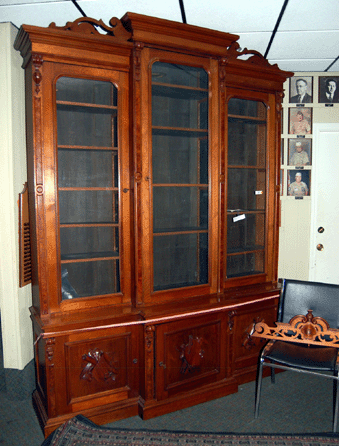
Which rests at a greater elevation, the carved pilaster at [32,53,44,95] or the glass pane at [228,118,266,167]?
the carved pilaster at [32,53,44,95]

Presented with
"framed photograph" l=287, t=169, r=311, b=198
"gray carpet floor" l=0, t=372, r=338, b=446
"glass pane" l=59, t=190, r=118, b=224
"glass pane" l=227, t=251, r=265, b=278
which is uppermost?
"framed photograph" l=287, t=169, r=311, b=198

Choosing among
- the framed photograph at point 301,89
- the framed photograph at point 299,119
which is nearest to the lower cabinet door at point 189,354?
the framed photograph at point 299,119

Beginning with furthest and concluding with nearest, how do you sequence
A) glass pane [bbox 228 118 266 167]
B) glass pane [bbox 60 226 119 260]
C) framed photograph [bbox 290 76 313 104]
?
framed photograph [bbox 290 76 313 104] → glass pane [bbox 228 118 266 167] → glass pane [bbox 60 226 119 260]

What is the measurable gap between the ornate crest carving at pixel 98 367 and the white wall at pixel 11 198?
0.64m

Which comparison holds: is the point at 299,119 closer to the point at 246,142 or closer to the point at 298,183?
the point at 298,183

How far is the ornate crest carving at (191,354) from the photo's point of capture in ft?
8.29

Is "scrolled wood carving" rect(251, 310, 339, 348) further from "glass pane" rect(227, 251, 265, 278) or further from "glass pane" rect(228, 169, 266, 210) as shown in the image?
"glass pane" rect(228, 169, 266, 210)

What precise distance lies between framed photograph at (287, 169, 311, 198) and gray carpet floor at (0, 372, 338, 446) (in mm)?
1783

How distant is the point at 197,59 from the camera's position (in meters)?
2.49

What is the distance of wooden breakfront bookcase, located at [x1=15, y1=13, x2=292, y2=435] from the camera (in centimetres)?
222

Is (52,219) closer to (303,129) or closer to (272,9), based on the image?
(272,9)

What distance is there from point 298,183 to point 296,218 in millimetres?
355

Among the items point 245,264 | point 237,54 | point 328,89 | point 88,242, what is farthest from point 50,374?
point 328,89

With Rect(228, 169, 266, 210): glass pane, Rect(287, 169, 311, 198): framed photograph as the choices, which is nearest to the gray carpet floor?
Rect(228, 169, 266, 210): glass pane
